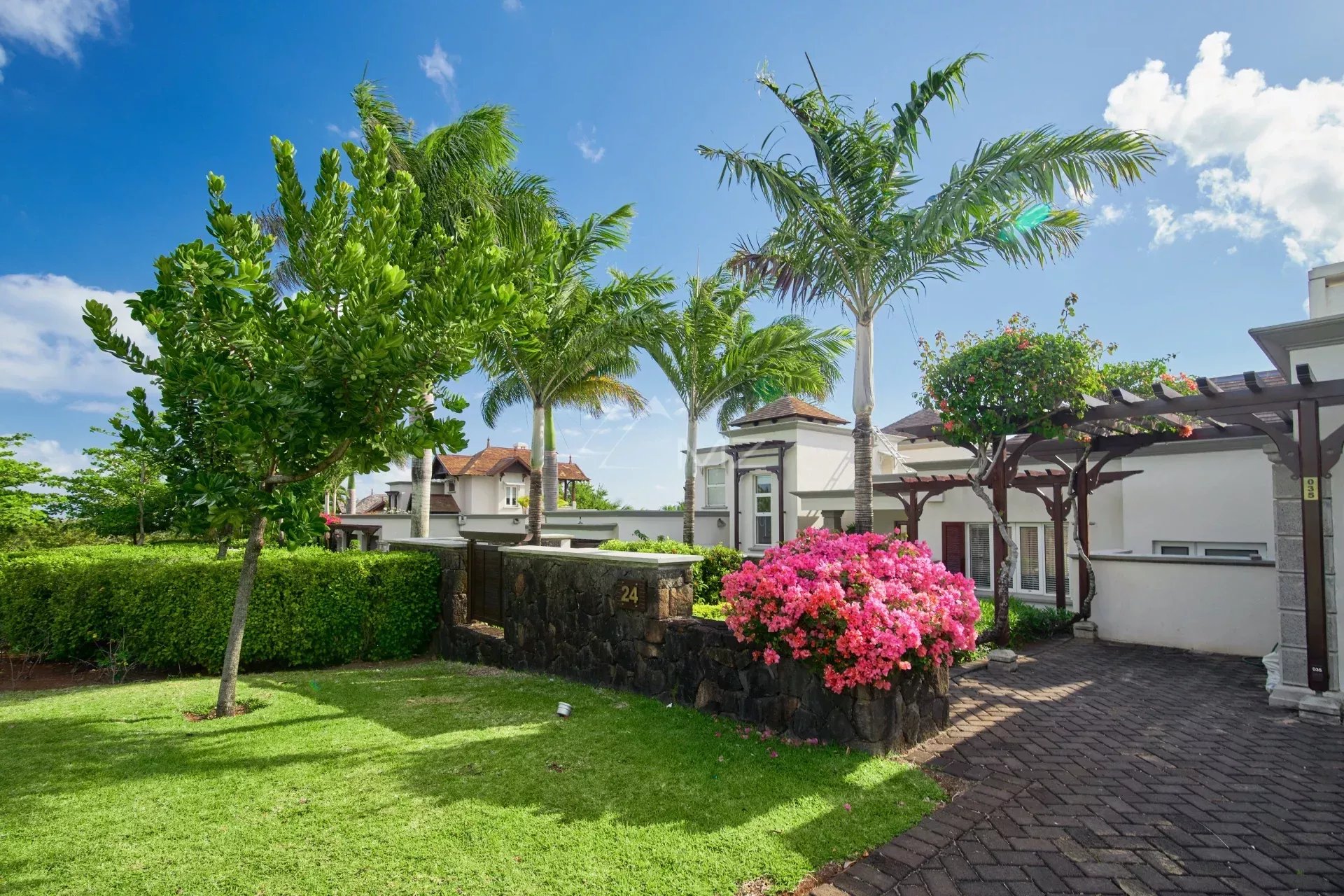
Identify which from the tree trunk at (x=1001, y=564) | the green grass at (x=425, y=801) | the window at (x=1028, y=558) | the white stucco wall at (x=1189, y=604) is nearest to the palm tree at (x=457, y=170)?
the green grass at (x=425, y=801)

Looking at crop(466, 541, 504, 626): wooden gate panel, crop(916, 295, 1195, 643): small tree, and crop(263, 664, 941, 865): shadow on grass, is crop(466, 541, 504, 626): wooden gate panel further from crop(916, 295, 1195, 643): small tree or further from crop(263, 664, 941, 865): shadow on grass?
crop(916, 295, 1195, 643): small tree

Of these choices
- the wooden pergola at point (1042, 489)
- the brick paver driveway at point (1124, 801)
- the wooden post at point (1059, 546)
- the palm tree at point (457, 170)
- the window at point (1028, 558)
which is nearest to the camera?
the brick paver driveway at point (1124, 801)

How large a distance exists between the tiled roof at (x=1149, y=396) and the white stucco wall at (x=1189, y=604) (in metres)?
2.90

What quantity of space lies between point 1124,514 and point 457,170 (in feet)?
54.0

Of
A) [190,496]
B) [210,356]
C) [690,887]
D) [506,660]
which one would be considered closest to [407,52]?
[210,356]

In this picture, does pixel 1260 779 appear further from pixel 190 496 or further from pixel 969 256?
pixel 190 496

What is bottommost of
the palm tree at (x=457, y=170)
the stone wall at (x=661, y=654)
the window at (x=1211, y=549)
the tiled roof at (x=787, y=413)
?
the stone wall at (x=661, y=654)

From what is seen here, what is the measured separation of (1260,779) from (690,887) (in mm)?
4854

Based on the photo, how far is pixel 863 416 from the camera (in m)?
11.3

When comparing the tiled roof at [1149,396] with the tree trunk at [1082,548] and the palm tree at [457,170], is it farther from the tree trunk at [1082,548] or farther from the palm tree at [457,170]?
the palm tree at [457,170]

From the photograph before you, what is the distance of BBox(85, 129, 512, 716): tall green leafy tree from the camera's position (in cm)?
616

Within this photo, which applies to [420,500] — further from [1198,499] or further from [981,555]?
[1198,499]

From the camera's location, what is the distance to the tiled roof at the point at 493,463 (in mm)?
36375

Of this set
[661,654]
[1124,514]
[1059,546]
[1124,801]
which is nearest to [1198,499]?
[1124,514]
